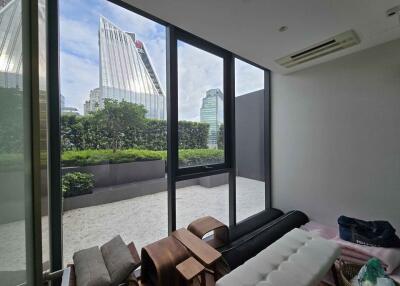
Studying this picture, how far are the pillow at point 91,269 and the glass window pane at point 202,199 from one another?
90 cm

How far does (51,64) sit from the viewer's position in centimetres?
141

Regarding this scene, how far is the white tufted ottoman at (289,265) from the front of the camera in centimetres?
122

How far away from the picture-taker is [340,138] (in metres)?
2.44

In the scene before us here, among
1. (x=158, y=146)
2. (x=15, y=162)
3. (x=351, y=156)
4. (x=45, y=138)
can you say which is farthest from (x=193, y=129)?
(x=351, y=156)

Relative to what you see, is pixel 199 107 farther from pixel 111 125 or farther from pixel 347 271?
pixel 347 271

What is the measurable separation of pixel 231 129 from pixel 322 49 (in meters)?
1.35

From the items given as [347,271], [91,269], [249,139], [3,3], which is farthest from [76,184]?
[347,271]

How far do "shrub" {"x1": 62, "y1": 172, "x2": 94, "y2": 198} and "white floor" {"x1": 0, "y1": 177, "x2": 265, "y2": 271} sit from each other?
152 mm

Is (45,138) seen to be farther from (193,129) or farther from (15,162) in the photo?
(193,129)

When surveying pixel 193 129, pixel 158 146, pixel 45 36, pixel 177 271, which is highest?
pixel 45 36

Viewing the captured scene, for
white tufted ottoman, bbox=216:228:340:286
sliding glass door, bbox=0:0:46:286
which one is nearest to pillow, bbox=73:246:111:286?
sliding glass door, bbox=0:0:46:286

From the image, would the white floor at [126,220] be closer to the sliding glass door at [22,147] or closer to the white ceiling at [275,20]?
the sliding glass door at [22,147]

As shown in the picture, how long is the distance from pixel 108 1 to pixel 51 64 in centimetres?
77

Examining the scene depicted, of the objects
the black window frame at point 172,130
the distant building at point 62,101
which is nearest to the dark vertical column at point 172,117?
the black window frame at point 172,130
